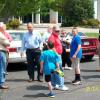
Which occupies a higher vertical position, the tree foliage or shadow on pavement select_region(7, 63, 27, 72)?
the tree foliage

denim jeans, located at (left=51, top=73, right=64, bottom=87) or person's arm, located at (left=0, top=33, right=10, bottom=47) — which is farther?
person's arm, located at (left=0, top=33, right=10, bottom=47)

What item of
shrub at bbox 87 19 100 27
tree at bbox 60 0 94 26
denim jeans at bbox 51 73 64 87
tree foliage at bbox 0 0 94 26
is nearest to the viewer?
denim jeans at bbox 51 73 64 87

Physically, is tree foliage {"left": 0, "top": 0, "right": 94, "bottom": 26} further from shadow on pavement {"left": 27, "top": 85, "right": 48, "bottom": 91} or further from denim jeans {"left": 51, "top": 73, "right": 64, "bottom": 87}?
denim jeans {"left": 51, "top": 73, "right": 64, "bottom": 87}

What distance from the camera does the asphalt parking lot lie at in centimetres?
970

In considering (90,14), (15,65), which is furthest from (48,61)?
(90,14)

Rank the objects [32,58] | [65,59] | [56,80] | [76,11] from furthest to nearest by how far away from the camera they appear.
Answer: [76,11]
[65,59]
[32,58]
[56,80]

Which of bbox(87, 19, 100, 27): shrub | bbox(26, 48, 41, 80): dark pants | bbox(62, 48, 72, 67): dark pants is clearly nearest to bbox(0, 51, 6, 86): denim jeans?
bbox(26, 48, 41, 80): dark pants

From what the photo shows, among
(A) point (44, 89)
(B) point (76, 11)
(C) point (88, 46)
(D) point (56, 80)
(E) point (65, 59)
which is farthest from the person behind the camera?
(B) point (76, 11)

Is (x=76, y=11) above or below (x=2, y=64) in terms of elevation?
above

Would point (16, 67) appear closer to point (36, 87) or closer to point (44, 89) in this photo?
point (36, 87)

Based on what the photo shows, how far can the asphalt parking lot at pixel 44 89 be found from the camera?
970cm

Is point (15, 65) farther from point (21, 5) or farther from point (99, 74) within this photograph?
point (21, 5)

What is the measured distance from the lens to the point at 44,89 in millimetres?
10719

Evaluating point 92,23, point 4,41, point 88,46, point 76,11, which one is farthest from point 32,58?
point 76,11
